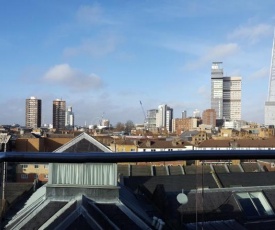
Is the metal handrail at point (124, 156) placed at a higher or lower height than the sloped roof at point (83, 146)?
higher

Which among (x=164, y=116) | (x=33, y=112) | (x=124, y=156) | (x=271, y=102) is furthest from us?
(x=164, y=116)

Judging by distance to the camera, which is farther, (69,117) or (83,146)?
(69,117)

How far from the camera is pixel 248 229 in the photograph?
8.80ft

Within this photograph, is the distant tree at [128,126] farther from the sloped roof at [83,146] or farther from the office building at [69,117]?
the sloped roof at [83,146]

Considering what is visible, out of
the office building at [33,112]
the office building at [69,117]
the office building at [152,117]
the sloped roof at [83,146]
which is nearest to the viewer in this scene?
the sloped roof at [83,146]

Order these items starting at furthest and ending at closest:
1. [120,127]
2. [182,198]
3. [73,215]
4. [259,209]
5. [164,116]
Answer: [164,116] → [120,127] → [73,215] → [259,209] → [182,198]

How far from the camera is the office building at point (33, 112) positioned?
6171 inches

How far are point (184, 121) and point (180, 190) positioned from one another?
141096mm

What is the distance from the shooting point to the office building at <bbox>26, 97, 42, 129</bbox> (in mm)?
156750

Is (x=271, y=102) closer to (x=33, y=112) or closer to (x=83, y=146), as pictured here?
(x=33, y=112)

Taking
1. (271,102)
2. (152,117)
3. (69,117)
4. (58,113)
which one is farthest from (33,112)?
(271,102)

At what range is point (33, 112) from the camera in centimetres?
15862

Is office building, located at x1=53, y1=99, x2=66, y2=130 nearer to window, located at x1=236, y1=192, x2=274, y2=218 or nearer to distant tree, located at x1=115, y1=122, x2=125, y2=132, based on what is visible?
distant tree, located at x1=115, y1=122, x2=125, y2=132

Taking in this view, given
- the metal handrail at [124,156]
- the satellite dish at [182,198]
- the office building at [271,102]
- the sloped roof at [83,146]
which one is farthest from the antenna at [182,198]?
the office building at [271,102]
